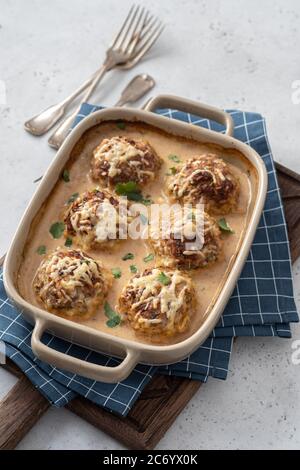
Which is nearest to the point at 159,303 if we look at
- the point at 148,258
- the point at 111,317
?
the point at 111,317

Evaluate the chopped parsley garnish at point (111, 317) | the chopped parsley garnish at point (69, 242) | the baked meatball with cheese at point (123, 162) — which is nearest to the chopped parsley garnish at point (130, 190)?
the baked meatball with cheese at point (123, 162)

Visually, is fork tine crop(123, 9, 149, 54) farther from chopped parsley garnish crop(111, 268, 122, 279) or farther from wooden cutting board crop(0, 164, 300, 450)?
wooden cutting board crop(0, 164, 300, 450)

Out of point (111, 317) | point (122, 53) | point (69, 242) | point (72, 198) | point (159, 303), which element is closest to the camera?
point (159, 303)

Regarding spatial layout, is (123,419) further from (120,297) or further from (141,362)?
(120,297)

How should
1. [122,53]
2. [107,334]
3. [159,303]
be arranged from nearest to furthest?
[107,334] → [159,303] → [122,53]

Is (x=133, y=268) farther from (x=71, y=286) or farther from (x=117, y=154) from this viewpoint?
(x=117, y=154)

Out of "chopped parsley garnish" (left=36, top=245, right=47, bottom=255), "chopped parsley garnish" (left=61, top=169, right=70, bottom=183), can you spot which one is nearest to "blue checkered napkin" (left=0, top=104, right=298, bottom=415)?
"chopped parsley garnish" (left=36, top=245, right=47, bottom=255)

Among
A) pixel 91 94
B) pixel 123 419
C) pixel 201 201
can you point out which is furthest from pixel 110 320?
pixel 91 94

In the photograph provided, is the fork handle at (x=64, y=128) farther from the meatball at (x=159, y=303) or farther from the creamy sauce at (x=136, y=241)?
the meatball at (x=159, y=303)
